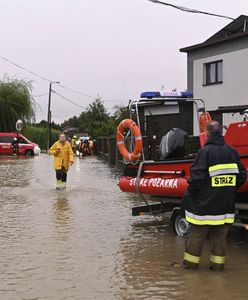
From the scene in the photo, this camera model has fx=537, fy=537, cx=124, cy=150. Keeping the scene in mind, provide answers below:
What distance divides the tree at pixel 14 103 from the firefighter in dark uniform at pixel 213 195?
43.3 meters

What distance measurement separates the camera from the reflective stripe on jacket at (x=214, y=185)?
6.08m

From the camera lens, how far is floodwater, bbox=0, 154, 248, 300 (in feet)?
18.2

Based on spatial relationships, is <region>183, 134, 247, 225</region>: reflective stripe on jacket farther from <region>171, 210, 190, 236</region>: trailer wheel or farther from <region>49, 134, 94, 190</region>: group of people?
<region>49, 134, 94, 190</region>: group of people

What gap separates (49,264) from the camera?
6.62 meters

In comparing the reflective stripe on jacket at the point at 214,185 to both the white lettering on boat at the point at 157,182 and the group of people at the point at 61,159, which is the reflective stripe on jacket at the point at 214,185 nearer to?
the white lettering on boat at the point at 157,182

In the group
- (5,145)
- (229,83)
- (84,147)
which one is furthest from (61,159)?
(84,147)

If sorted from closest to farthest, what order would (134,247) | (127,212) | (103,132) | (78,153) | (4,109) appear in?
1. (134,247)
2. (127,212)
3. (78,153)
4. (4,109)
5. (103,132)

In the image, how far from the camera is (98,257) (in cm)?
705

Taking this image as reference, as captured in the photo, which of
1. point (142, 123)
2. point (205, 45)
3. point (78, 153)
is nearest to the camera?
point (142, 123)

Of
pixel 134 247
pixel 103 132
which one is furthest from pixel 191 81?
pixel 103 132

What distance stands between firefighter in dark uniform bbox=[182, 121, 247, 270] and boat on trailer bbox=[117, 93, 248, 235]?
0.95 metres

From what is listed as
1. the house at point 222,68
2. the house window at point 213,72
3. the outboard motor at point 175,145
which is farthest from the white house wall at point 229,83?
the outboard motor at point 175,145

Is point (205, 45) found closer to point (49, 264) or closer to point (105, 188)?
point (105, 188)

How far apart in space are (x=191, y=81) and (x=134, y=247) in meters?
22.6
